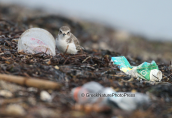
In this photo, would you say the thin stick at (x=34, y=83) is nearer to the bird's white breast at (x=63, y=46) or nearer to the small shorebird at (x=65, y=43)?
the small shorebird at (x=65, y=43)

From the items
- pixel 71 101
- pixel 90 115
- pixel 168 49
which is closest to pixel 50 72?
pixel 71 101

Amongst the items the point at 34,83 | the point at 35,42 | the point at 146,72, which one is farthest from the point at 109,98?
the point at 35,42

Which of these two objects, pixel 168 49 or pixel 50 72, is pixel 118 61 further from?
pixel 168 49

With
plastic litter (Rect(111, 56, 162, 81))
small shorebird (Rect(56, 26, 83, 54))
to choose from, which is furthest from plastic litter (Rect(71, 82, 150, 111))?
small shorebird (Rect(56, 26, 83, 54))

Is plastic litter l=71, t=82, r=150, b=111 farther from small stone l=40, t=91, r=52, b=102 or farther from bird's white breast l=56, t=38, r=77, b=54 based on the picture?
bird's white breast l=56, t=38, r=77, b=54

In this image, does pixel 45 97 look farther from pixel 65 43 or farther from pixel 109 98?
pixel 65 43

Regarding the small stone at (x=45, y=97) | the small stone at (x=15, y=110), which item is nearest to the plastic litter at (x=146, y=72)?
the small stone at (x=45, y=97)
